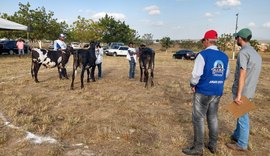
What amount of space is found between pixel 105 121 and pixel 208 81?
303cm

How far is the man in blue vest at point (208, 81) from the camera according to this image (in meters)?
3.91

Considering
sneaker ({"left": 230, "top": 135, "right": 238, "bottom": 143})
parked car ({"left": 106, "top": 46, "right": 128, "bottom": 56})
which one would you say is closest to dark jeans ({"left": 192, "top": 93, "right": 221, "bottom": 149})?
sneaker ({"left": 230, "top": 135, "right": 238, "bottom": 143})

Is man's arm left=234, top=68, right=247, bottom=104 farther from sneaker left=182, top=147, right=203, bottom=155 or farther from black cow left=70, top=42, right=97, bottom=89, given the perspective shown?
black cow left=70, top=42, right=97, bottom=89

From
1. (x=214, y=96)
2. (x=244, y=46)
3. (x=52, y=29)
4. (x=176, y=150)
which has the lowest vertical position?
(x=176, y=150)

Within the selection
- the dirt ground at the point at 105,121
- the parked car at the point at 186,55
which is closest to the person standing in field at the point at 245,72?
the dirt ground at the point at 105,121

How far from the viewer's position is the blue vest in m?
3.91

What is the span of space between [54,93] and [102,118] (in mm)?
3343

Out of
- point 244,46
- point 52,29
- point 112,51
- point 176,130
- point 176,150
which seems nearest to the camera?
point 244,46

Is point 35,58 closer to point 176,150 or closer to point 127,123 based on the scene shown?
point 127,123

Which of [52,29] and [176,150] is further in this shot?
[52,29]

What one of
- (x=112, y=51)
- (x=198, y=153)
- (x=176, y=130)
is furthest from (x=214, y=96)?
(x=112, y=51)

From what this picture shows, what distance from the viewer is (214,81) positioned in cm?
401

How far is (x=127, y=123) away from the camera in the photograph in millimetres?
6020

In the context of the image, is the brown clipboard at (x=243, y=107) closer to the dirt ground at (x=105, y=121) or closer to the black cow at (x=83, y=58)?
the dirt ground at (x=105, y=121)
